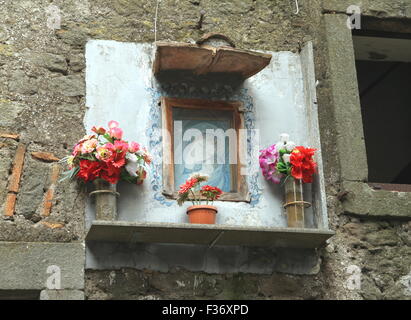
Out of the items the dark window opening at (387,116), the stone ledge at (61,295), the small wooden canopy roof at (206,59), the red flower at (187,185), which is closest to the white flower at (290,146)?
the small wooden canopy roof at (206,59)

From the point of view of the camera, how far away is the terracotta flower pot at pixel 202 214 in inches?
183

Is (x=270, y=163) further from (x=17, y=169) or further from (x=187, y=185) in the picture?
(x=17, y=169)

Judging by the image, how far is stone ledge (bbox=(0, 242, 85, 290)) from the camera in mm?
4406

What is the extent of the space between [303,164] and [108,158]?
3.97 ft

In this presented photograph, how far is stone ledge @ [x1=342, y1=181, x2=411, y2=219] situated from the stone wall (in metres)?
0.05

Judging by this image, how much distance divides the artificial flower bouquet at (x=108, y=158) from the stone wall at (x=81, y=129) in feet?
0.60

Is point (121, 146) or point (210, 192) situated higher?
point (121, 146)

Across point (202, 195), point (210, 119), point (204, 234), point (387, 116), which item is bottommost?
point (204, 234)

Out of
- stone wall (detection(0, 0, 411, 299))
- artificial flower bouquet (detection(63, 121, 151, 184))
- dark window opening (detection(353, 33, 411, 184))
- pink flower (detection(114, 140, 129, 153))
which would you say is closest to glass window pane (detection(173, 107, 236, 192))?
artificial flower bouquet (detection(63, 121, 151, 184))

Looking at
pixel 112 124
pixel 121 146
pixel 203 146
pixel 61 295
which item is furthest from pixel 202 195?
pixel 61 295

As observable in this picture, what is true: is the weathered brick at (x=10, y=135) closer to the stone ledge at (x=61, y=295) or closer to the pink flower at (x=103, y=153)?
the pink flower at (x=103, y=153)

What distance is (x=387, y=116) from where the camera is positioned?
7488mm

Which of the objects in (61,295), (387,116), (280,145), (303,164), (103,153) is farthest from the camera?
(387,116)

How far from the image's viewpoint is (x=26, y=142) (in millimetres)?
4754
